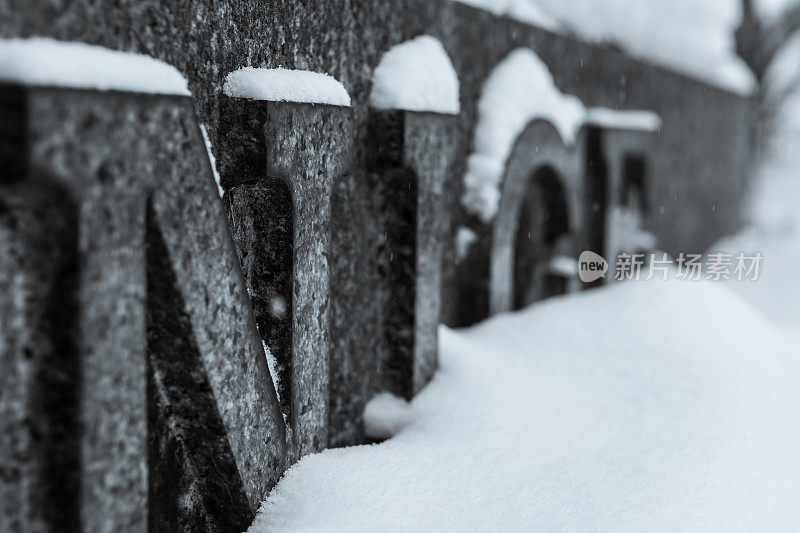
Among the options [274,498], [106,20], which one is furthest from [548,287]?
[106,20]

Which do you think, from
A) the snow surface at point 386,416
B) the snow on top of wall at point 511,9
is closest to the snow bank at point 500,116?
the snow on top of wall at point 511,9

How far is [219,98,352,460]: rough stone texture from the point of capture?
2.03 metres

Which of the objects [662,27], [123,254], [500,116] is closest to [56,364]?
[123,254]

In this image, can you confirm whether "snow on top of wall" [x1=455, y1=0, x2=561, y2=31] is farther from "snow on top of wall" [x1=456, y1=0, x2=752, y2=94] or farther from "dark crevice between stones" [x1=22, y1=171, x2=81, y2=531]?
"dark crevice between stones" [x1=22, y1=171, x2=81, y2=531]

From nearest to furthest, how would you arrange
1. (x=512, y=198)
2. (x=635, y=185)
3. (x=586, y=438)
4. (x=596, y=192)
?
1. (x=586, y=438)
2. (x=512, y=198)
3. (x=596, y=192)
4. (x=635, y=185)

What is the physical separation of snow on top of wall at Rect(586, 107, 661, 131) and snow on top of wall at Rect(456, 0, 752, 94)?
0.59m

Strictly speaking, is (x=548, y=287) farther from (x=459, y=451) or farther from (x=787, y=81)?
(x=787, y=81)

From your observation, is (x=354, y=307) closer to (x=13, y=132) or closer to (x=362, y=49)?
(x=362, y=49)

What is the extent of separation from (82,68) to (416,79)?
152 cm

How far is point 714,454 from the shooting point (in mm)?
2486

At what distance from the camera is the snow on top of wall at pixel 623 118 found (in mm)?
4758

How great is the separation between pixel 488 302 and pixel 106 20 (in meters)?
2.21

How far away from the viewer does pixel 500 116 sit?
11.6 feet

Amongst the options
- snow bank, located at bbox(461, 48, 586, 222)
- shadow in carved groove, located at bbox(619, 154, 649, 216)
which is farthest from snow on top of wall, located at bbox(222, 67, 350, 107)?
shadow in carved groove, located at bbox(619, 154, 649, 216)
